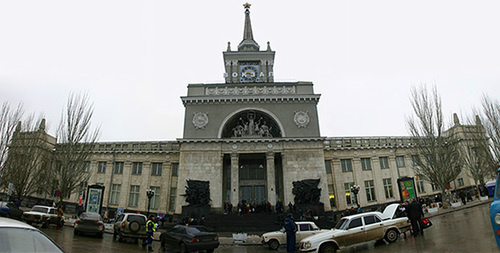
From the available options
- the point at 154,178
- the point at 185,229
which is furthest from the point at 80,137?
the point at 185,229

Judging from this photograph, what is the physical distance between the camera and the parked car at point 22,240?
3963mm

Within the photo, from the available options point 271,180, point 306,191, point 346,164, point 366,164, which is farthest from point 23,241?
point 366,164

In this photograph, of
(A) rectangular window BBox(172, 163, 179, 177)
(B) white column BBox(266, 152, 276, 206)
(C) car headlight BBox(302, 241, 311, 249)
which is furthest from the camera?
(A) rectangular window BBox(172, 163, 179, 177)

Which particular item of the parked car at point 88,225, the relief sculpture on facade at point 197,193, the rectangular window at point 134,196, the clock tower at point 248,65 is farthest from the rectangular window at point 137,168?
the parked car at point 88,225

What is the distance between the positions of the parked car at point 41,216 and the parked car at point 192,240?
999cm

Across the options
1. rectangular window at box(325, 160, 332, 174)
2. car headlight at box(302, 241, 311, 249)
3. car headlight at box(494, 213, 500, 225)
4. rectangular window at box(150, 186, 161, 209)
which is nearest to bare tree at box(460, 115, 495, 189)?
rectangular window at box(325, 160, 332, 174)

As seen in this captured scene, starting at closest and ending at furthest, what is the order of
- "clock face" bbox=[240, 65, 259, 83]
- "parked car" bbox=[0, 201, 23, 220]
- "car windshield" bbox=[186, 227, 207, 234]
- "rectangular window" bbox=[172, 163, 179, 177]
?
"car windshield" bbox=[186, 227, 207, 234]
"parked car" bbox=[0, 201, 23, 220]
"rectangular window" bbox=[172, 163, 179, 177]
"clock face" bbox=[240, 65, 259, 83]

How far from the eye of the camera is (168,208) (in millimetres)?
32250

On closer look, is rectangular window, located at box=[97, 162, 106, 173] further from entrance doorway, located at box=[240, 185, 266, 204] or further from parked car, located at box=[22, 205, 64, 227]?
entrance doorway, located at box=[240, 185, 266, 204]

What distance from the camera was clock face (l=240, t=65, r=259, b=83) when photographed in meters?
38.1

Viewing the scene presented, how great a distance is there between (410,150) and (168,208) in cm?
3036

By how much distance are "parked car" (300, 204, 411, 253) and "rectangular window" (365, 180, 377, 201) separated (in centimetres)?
2258

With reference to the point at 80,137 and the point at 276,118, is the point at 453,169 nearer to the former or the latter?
the point at 276,118

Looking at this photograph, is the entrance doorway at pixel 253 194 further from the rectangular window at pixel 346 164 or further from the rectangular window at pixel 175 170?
the rectangular window at pixel 346 164
